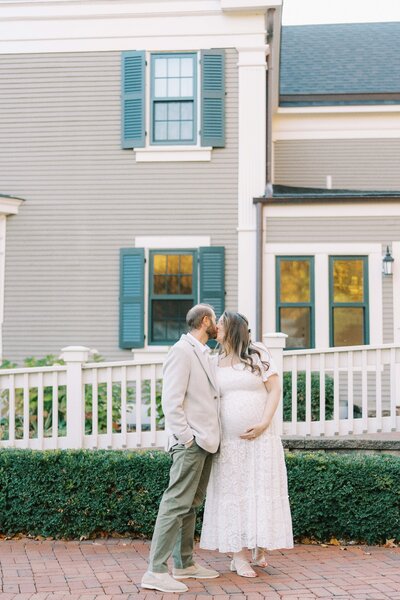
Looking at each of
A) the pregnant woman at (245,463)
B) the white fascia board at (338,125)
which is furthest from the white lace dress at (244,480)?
the white fascia board at (338,125)

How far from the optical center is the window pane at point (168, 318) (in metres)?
10.9

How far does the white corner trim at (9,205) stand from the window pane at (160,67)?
2.87 m

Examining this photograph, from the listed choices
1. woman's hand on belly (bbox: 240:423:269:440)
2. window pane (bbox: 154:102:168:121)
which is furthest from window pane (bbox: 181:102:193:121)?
woman's hand on belly (bbox: 240:423:269:440)

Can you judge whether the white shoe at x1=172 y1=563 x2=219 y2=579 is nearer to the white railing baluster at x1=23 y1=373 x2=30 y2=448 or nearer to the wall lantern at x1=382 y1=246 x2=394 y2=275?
the white railing baluster at x1=23 y1=373 x2=30 y2=448

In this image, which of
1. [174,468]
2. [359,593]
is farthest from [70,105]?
[359,593]

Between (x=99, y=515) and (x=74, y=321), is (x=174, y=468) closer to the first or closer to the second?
(x=99, y=515)

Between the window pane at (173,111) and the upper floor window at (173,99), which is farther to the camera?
the window pane at (173,111)

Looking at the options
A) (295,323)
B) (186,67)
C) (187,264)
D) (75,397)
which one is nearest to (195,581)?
(75,397)

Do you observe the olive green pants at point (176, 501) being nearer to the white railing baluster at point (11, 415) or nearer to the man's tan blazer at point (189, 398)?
the man's tan blazer at point (189, 398)

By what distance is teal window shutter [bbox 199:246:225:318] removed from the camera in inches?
420

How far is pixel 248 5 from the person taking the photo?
10797mm

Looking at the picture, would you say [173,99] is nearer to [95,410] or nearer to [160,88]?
[160,88]

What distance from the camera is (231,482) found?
16.0 feet

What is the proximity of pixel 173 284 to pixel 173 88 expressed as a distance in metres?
2.99
